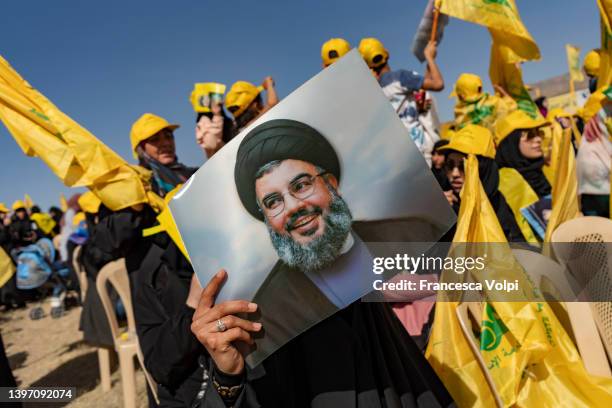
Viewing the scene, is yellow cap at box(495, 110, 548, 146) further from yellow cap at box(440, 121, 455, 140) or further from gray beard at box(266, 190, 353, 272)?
gray beard at box(266, 190, 353, 272)

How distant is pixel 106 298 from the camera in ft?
11.9

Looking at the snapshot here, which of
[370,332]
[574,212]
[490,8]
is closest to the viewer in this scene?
[370,332]

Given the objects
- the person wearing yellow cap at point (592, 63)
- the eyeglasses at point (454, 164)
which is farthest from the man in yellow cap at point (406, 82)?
the person wearing yellow cap at point (592, 63)

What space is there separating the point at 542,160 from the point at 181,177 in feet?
10.5

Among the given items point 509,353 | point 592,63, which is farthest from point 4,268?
point 592,63

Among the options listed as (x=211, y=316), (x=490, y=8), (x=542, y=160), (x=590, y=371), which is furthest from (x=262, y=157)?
(x=542, y=160)

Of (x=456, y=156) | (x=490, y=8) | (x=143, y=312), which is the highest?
(x=490, y=8)

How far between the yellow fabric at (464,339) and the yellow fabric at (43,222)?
12837mm

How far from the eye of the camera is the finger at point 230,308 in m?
0.94

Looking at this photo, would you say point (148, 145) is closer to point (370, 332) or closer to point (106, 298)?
point (106, 298)

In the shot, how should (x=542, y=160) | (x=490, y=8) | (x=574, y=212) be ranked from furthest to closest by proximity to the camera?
(x=542, y=160), (x=490, y=8), (x=574, y=212)

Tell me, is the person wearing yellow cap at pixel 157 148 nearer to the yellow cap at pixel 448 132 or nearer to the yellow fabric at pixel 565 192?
the yellow fabric at pixel 565 192

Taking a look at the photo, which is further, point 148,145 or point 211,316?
point 148,145

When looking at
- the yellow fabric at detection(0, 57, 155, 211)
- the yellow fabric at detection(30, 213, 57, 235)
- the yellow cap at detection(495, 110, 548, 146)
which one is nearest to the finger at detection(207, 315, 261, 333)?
the yellow fabric at detection(0, 57, 155, 211)
